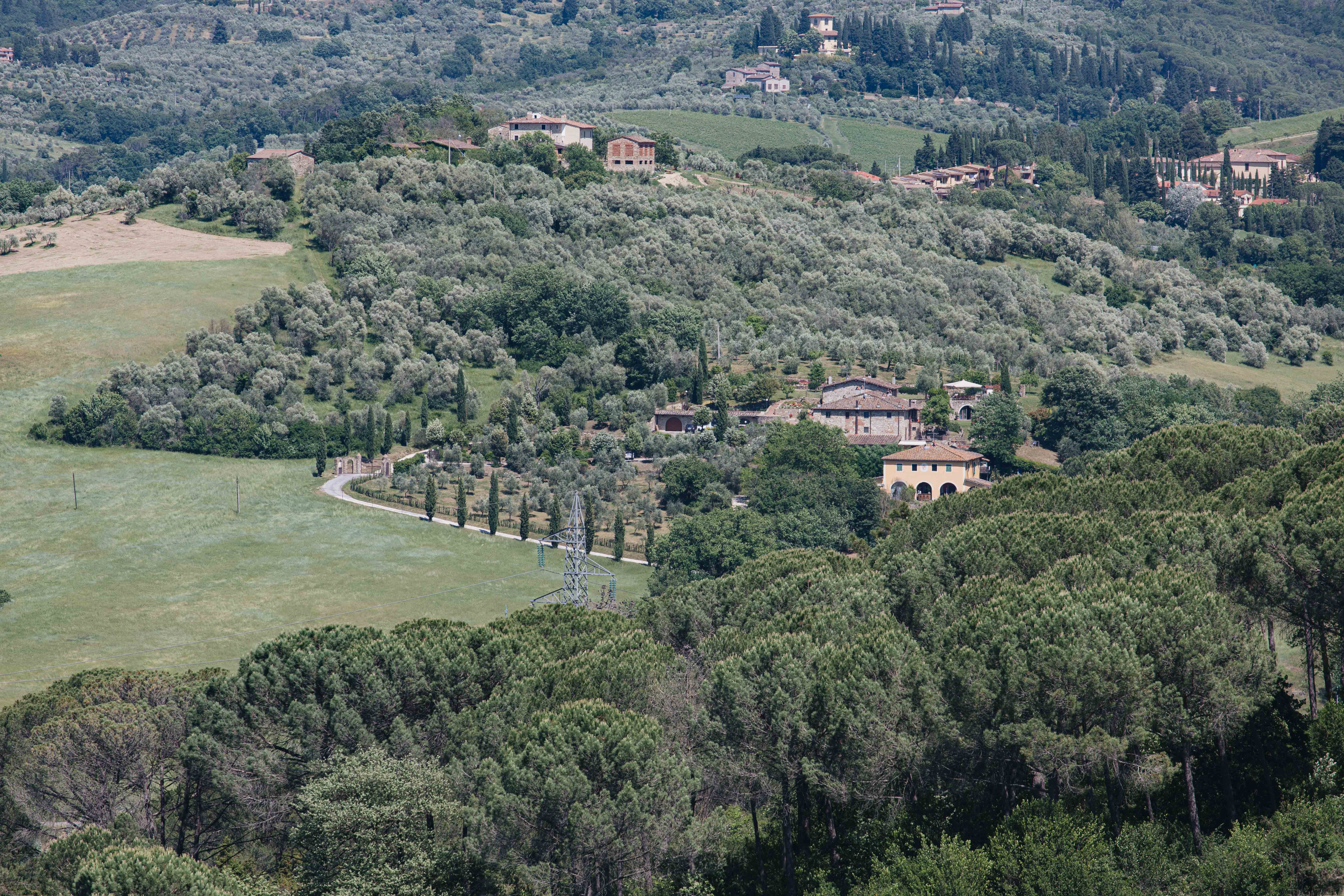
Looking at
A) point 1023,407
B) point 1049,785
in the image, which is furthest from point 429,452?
point 1049,785

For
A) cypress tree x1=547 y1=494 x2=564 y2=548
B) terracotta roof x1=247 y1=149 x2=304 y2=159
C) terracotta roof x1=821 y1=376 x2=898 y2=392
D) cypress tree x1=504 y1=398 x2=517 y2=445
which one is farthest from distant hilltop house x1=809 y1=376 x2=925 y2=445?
terracotta roof x1=247 y1=149 x2=304 y2=159

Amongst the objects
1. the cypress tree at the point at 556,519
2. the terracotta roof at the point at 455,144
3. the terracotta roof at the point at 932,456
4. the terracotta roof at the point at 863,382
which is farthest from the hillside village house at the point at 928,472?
the terracotta roof at the point at 455,144

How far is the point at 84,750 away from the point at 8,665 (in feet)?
85.8

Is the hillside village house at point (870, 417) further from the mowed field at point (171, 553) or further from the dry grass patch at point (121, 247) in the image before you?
the dry grass patch at point (121, 247)

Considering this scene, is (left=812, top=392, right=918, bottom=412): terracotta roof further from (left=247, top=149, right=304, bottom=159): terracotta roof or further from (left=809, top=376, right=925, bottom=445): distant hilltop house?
(left=247, top=149, right=304, bottom=159): terracotta roof

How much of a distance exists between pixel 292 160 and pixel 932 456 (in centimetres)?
8543

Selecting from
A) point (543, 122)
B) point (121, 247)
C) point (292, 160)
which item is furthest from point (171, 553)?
point (543, 122)

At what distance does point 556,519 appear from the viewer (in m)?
93.8

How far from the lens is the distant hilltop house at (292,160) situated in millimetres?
155625

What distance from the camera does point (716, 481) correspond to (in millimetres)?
99625

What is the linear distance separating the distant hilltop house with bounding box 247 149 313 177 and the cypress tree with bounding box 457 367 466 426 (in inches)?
2072

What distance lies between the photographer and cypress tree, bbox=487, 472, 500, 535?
9350cm

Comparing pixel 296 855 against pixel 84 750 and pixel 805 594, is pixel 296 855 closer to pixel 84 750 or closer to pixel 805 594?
pixel 84 750

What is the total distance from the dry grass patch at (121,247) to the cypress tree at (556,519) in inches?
2145
